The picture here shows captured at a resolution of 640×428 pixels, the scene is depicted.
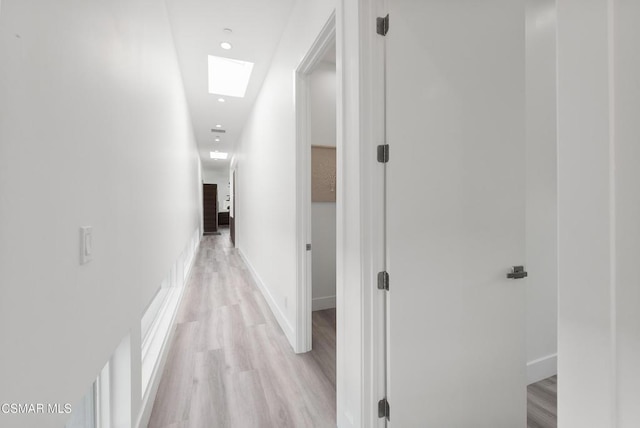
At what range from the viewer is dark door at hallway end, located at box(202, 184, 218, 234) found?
1133cm

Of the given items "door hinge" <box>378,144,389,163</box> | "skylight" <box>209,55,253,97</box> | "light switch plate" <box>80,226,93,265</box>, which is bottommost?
"light switch plate" <box>80,226,93,265</box>

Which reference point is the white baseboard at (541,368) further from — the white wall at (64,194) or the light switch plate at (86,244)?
the light switch plate at (86,244)

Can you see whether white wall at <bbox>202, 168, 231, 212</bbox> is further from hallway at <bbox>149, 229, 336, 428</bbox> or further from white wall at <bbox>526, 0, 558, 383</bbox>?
white wall at <bbox>526, 0, 558, 383</bbox>

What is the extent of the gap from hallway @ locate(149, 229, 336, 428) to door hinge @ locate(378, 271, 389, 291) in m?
0.98

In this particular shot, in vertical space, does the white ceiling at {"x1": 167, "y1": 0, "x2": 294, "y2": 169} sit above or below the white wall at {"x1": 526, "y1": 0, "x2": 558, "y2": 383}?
above

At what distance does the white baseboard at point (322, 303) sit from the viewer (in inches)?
135

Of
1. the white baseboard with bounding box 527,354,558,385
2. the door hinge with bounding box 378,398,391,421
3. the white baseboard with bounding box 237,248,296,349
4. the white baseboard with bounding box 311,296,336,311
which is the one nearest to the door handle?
the door hinge with bounding box 378,398,391,421

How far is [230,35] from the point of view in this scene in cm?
272

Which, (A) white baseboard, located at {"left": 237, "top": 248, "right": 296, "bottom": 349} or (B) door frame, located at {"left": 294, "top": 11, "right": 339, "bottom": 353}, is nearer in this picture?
(B) door frame, located at {"left": 294, "top": 11, "right": 339, "bottom": 353}

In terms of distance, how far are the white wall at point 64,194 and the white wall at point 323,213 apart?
2193 millimetres

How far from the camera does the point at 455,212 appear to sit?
4.66ft

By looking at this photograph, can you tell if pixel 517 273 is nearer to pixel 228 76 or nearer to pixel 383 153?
pixel 383 153

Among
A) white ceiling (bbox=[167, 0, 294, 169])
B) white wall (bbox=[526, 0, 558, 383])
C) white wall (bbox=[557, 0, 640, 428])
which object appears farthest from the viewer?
white ceiling (bbox=[167, 0, 294, 169])

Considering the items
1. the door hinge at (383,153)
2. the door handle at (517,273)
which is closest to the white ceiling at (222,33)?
the door hinge at (383,153)
